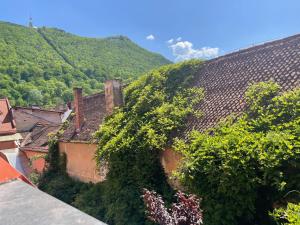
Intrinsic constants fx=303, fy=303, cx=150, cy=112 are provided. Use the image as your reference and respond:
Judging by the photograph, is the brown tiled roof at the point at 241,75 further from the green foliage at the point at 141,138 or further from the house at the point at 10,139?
the house at the point at 10,139

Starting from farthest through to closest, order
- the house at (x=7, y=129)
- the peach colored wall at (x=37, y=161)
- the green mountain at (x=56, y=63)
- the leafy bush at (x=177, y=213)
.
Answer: the green mountain at (x=56, y=63) < the house at (x=7, y=129) < the peach colored wall at (x=37, y=161) < the leafy bush at (x=177, y=213)

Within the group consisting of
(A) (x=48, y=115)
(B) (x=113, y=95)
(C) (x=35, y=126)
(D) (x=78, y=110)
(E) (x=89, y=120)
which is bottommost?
(C) (x=35, y=126)

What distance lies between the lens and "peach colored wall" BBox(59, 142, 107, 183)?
17109 mm

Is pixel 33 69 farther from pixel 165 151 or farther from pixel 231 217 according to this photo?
pixel 231 217

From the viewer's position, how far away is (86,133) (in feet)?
59.9

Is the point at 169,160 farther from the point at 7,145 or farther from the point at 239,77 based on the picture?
the point at 7,145

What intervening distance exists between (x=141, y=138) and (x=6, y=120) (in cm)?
2565

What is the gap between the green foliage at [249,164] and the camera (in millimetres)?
8047

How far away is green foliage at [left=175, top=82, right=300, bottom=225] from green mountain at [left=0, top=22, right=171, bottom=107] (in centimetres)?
2830

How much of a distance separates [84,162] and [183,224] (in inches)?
549

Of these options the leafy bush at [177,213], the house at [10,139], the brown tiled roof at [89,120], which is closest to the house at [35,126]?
the house at [10,139]

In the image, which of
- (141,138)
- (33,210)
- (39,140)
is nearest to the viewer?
(33,210)

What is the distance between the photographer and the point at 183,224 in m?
4.95

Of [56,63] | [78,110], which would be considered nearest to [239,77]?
[78,110]
